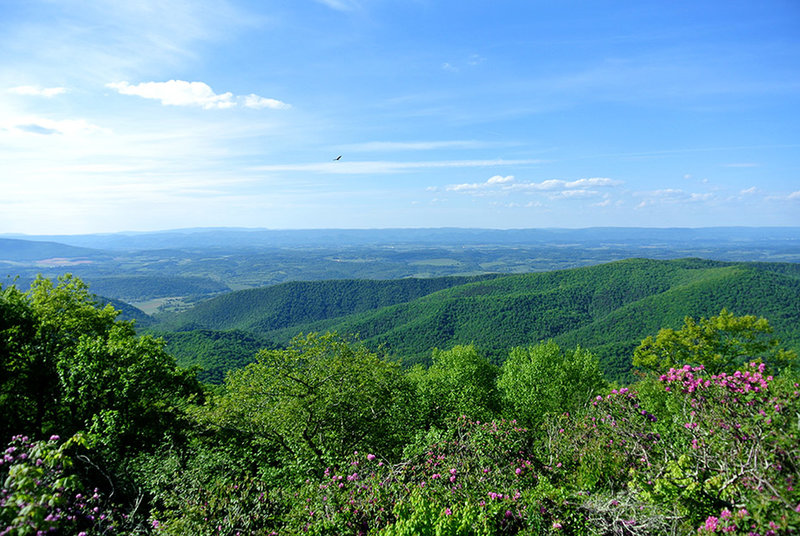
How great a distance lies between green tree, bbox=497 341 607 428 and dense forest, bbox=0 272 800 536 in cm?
19

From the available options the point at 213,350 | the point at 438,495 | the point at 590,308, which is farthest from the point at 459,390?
the point at 590,308

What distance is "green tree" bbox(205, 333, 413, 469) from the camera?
1569cm

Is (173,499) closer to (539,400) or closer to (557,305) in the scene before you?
(539,400)

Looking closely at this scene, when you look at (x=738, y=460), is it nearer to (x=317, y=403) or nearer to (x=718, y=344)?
(x=317, y=403)

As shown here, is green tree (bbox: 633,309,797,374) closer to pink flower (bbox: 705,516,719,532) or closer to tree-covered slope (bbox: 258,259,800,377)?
pink flower (bbox: 705,516,719,532)

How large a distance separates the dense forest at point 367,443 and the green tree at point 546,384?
7.3 inches

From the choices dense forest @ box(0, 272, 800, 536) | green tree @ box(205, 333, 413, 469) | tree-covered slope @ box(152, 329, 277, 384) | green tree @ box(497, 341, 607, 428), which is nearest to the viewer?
dense forest @ box(0, 272, 800, 536)

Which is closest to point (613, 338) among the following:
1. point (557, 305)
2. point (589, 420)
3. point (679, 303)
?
point (679, 303)

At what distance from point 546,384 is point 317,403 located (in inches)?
825

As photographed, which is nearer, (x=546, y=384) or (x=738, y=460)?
(x=738, y=460)

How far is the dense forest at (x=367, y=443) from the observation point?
25.1 ft

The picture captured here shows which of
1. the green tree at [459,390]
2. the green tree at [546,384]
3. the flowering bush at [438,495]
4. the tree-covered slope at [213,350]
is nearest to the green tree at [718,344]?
the green tree at [546,384]

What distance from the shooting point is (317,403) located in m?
16.3

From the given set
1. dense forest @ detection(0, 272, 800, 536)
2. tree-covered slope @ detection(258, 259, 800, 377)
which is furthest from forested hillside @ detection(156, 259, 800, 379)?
dense forest @ detection(0, 272, 800, 536)
